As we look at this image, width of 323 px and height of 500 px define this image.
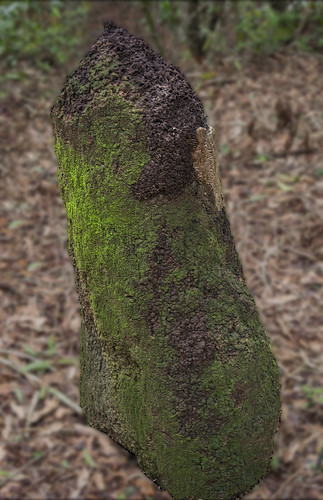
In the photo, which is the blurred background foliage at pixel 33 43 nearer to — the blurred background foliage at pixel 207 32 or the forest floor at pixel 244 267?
the blurred background foliage at pixel 207 32

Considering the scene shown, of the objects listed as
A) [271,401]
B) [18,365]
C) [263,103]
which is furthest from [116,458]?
[263,103]

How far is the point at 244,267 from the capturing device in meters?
4.57

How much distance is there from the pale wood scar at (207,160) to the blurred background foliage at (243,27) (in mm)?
6060

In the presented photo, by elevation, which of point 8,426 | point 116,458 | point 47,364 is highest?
point 47,364

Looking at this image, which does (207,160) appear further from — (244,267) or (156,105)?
(244,267)

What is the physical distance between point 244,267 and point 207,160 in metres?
3.36

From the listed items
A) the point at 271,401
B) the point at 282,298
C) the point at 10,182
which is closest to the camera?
the point at 271,401

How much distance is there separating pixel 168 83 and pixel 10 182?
465 centimetres

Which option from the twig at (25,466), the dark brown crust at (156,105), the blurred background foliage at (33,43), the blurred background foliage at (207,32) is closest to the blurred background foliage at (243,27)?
the blurred background foliage at (207,32)

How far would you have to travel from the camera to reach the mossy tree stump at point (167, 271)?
1.24 m

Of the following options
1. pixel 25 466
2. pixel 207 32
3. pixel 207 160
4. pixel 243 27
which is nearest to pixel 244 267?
Answer: pixel 25 466

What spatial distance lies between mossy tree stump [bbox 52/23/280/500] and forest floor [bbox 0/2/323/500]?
83 cm

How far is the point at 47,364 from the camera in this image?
388 centimetres

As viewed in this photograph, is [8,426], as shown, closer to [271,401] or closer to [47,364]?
[47,364]
